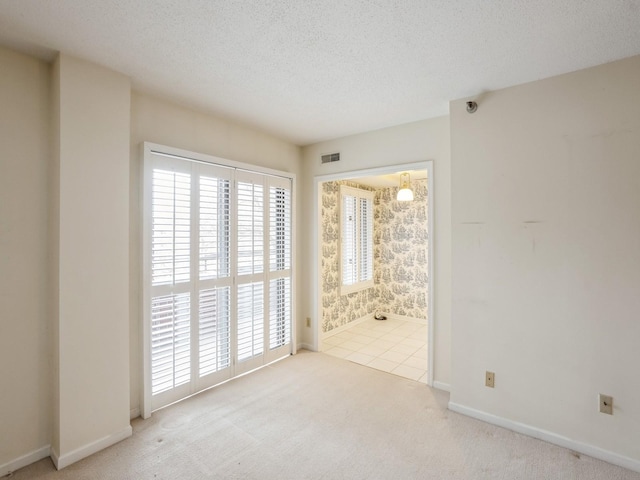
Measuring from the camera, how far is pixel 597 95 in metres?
2.14

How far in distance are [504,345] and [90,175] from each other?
328 centimetres

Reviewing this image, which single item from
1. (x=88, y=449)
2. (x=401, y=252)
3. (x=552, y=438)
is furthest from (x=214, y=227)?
(x=401, y=252)

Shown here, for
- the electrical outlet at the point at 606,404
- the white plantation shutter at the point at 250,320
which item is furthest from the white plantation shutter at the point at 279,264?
the electrical outlet at the point at 606,404

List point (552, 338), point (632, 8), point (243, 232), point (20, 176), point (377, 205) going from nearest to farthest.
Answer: point (632, 8)
point (20, 176)
point (552, 338)
point (243, 232)
point (377, 205)

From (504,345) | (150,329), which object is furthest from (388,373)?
(150,329)

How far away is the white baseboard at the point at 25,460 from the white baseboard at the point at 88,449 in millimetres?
57

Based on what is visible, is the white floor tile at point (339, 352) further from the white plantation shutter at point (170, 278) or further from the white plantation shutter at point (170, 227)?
the white plantation shutter at point (170, 227)

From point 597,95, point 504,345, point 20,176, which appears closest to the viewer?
point 20,176

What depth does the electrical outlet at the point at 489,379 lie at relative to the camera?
2.52 meters

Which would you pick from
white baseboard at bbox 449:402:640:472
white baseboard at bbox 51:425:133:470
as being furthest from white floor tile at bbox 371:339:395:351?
white baseboard at bbox 51:425:133:470

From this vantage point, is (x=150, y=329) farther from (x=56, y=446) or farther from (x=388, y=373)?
(x=388, y=373)

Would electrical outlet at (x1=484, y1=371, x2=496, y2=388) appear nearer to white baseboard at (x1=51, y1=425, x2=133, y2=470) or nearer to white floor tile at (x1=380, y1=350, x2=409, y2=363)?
white floor tile at (x1=380, y1=350, x2=409, y2=363)

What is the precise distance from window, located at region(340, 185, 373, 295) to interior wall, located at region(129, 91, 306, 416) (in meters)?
1.86

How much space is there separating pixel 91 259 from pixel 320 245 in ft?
Answer: 8.04
